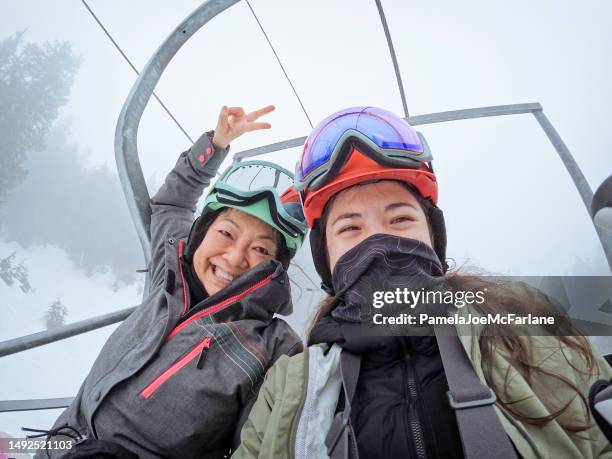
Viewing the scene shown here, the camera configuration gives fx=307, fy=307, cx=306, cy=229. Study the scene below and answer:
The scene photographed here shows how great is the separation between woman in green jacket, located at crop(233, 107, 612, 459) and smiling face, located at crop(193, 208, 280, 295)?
44 centimetres

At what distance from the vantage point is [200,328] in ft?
4.56

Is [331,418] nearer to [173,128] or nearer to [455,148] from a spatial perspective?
[173,128]

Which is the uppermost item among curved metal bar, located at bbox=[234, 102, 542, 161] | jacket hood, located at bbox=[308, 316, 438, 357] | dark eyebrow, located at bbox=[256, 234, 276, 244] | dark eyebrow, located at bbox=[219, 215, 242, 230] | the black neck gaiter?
curved metal bar, located at bbox=[234, 102, 542, 161]

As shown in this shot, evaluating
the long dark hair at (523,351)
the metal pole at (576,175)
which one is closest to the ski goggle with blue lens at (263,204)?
the long dark hair at (523,351)

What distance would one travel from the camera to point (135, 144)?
200 cm

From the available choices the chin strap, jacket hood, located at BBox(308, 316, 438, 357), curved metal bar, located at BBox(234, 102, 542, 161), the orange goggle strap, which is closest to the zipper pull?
jacket hood, located at BBox(308, 316, 438, 357)

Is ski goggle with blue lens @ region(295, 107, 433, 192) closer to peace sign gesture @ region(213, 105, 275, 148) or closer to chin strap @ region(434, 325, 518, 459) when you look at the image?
peace sign gesture @ region(213, 105, 275, 148)

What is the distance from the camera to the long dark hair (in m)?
0.81

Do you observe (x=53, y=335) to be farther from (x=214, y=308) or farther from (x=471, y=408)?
(x=471, y=408)

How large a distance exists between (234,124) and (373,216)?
1307 mm

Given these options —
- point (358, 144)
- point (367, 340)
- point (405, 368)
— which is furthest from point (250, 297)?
point (358, 144)

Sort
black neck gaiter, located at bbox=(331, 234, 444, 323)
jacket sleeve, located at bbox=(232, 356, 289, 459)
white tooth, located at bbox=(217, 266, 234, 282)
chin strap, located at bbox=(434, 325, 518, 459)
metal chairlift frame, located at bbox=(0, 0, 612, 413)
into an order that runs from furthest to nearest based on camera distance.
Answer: metal chairlift frame, located at bbox=(0, 0, 612, 413) → white tooth, located at bbox=(217, 266, 234, 282) → black neck gaiter, located at bbox=(331, 234, 444, 323) → jacket sleeve, located at bbox=(232, 356, 289, 459) → chin strap, located at bbox=(434, 325, 518, 459)

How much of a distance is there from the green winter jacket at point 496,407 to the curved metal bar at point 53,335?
1.63 m

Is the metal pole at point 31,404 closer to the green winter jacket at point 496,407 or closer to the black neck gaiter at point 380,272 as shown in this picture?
the green winter jacket at point 496,407
